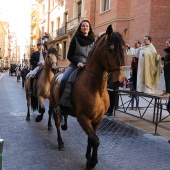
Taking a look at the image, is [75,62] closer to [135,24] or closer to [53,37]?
[135,24]

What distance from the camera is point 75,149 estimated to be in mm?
5434

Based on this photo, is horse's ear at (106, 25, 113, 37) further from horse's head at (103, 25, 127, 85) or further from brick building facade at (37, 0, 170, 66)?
brick building facade at (37, 0, 170, 66)

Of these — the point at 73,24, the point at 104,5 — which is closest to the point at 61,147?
the point at 104,5

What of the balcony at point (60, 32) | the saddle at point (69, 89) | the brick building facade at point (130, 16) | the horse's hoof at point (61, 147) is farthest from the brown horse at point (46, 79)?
the balcony at point (60, 32)

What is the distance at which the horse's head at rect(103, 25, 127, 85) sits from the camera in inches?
135

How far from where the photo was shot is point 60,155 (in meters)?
5.04

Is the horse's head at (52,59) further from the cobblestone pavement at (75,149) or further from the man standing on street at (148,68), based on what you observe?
the man standing on street at (148,68)

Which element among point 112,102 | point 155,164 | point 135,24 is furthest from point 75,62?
point 135,24

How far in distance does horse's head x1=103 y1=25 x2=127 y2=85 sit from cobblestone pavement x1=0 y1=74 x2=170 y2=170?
187cm

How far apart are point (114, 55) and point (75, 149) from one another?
269 centimetres

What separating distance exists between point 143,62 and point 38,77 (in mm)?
3161

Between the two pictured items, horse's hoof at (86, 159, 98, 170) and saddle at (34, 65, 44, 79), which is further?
saddle at (34, 65, 44, 79)

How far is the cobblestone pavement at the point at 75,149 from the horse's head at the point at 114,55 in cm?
187

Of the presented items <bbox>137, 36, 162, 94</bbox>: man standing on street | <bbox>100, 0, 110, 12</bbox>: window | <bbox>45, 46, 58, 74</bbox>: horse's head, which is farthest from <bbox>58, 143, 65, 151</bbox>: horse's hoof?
<bbox>100, 0, 110, 12</bbox>: window
